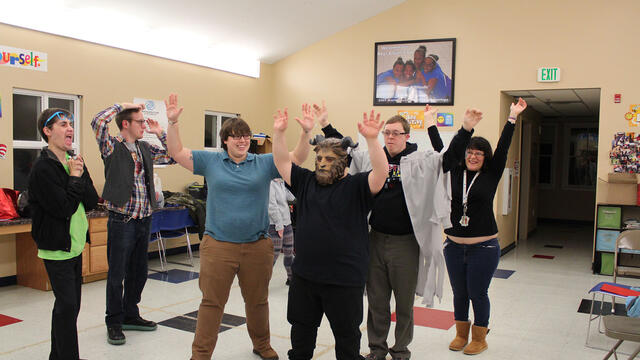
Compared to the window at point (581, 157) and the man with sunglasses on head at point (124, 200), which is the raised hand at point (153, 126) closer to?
the man with sunglasses on head at point (124, 200)

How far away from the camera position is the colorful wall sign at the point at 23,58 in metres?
5.51

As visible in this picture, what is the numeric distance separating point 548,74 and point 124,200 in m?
5.87

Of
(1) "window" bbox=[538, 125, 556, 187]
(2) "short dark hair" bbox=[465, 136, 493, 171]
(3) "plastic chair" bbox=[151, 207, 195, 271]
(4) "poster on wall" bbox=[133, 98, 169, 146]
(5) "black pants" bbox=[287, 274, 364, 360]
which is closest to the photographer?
(5) "black pants" bbox=[287, 274, 364, 360]

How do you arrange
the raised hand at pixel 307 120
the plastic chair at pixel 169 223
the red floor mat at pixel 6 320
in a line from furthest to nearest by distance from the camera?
1. the plastic chair at pixel 169 223
2. the red floor mat at pixel 6 320
3. the raised hand at pixel 307 120

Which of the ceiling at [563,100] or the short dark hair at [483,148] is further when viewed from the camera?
the ceiling at [563,100]

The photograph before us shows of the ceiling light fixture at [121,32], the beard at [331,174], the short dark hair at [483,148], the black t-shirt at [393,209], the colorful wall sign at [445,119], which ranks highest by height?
the ceiling light fixture at [121,32]

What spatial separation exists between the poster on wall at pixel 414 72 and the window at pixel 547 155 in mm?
5995

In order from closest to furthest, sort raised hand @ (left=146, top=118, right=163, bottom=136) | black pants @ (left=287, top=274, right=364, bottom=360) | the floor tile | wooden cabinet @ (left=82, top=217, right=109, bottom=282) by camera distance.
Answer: black pants @ (left=287, top=274, right=364, bottom=360), raised hand @ (left=146, top=118, right=163, bottom=136), wooden cabinet @ (left=82, top=217, right=109, bottom=282), the floor tile

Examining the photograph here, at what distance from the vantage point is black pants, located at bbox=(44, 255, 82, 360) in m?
2.96

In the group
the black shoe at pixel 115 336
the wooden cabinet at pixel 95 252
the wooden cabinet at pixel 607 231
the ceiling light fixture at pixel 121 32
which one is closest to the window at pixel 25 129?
the ceiling light fixture at pixel 121 32

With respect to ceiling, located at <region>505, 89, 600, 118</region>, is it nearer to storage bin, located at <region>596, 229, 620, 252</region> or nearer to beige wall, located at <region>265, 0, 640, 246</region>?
beige wall, located at <region>265, 0, 640, 246</region>

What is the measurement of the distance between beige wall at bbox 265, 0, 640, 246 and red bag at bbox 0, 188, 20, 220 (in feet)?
15.3

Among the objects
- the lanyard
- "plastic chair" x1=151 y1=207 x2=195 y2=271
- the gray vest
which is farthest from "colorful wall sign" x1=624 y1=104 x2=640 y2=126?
the gray vest

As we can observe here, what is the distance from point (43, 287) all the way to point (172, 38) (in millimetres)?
3593
